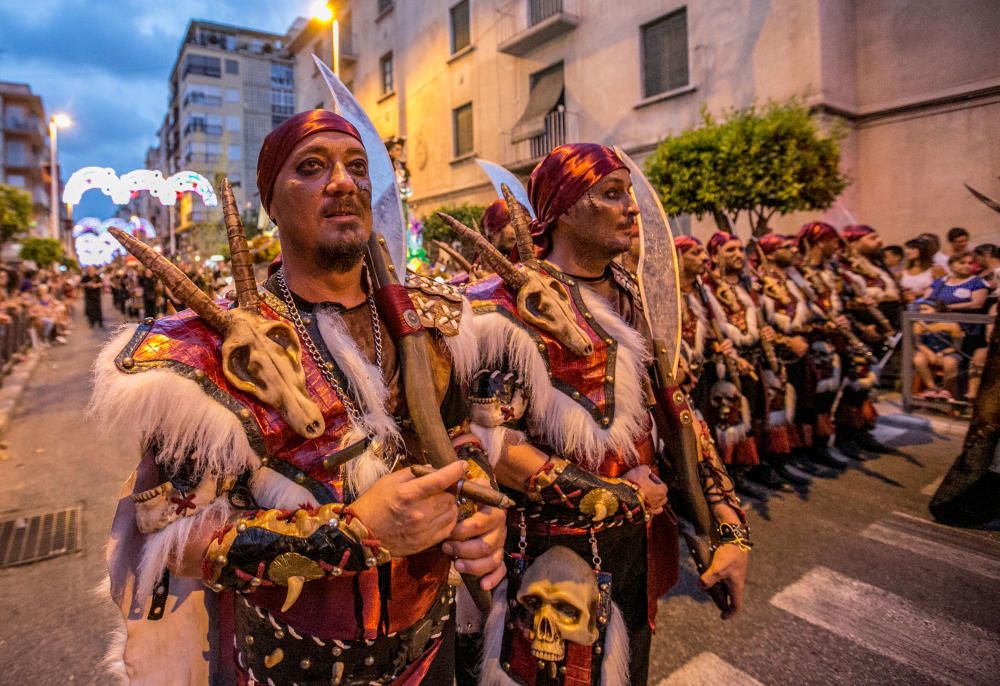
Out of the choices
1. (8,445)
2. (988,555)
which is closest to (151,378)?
(988,555)

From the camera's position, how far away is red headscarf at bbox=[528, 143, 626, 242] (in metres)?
2.13

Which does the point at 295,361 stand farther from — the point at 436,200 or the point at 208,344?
the point at 436,200

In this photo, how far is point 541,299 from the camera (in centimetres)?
196

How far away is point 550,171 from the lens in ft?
7.38

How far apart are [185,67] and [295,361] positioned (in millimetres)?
67431

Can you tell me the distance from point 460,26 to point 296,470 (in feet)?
73.1

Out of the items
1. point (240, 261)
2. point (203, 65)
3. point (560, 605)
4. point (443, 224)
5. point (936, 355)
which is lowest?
point (560, 605)

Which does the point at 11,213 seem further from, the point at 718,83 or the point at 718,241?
the point at 718,241

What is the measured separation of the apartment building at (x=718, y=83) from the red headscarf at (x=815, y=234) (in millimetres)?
3807

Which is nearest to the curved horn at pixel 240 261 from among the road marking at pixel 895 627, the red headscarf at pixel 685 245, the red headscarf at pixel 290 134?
the red headscarf at pixel 290 134

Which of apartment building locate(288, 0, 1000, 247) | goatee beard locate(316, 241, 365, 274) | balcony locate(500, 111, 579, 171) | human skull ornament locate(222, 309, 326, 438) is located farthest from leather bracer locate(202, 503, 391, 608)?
balcony locate(500, 111, 579, 171)

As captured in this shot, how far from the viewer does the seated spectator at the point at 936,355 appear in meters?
7.35

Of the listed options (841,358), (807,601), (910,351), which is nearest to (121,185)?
(807,601)

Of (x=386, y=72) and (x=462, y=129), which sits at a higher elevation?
(x=386, y=72)
